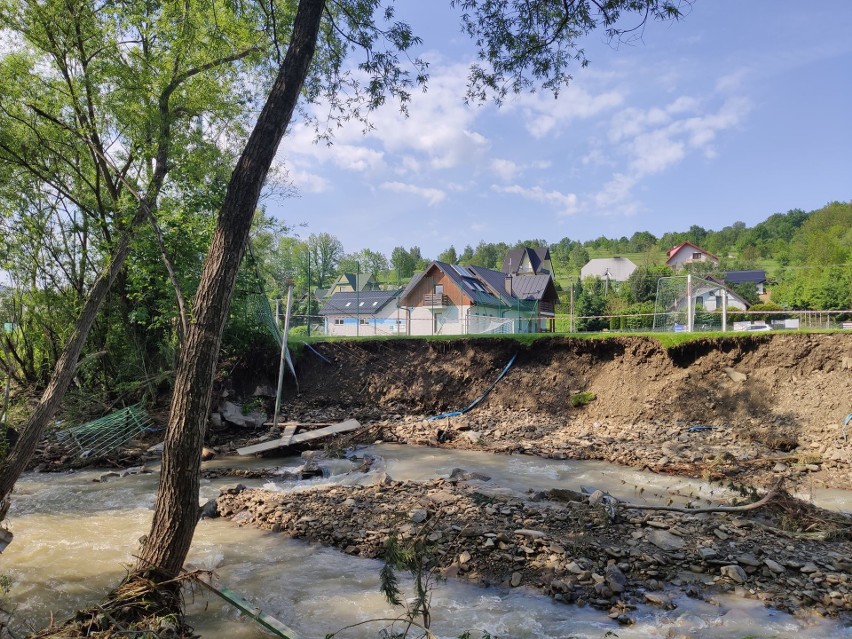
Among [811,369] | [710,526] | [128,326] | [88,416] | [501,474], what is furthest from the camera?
[128,326]

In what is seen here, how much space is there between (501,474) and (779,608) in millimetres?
5095

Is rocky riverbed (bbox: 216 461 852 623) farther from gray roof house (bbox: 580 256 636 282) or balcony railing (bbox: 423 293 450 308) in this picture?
gray roof house (bbox: 580 256 636 282)

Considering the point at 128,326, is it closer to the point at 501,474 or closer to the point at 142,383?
the point at 142,383

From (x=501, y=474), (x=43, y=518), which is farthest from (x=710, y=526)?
(x=43, y=518)

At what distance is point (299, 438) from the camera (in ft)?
38.2

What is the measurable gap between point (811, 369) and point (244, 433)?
12.9 meters

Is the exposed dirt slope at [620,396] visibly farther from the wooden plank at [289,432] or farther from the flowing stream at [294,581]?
the wooden plank at [289,432]

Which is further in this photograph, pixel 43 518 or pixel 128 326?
pixel 128 326

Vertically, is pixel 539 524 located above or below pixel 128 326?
below

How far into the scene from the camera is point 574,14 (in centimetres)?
617

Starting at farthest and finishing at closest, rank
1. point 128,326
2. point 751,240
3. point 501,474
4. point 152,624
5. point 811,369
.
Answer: point 751,240 < point 128,326 < point 811,369 < point 501,474 < point 152,624

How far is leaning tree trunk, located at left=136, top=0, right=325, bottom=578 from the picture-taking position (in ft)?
12.6

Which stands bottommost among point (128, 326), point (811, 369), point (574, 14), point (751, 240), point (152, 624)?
point (152, 624)

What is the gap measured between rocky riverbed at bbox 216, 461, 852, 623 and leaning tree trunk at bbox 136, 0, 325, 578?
5.60ft
